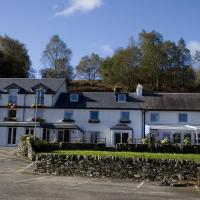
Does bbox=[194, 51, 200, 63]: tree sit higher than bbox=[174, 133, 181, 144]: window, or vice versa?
bbox=[194, 51, 200, 63]: tree

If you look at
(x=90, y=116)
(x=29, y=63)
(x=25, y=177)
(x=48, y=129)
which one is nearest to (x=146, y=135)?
(x=90, y=116)

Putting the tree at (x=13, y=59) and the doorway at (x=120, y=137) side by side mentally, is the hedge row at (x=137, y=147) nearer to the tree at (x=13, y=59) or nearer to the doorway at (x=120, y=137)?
the doorway at (x=120, y=137)

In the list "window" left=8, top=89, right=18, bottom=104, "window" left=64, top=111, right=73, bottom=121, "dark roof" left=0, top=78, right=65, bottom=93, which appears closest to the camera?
"window" left=64, top=111, right=73, bottom=121

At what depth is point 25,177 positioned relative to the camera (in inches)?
931

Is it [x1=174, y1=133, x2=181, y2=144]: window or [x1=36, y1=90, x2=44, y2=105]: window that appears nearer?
[x1=174, y1=133, x2=181, y2=144]: window

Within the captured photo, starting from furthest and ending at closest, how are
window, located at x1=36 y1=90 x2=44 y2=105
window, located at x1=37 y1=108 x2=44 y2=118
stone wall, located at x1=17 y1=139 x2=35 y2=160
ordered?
window, located at x1=36 y1=90 x2=44 y2=105 < window, located at x1=37 y1=108 x2=44 y2=118 < stone wall, located at x1=17 y1=139 x2=35 y2=160

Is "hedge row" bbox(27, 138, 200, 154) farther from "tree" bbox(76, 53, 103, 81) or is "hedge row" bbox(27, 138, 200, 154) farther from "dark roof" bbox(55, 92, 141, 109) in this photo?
"tree" bbox(76, 53, 103, 81)

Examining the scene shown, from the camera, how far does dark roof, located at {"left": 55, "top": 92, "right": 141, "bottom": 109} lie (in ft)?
170

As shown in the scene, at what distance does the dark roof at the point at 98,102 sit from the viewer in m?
51.7

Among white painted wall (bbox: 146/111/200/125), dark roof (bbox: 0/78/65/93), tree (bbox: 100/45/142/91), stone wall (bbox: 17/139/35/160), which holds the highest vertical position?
tree (bbox: 100/45/142/91)

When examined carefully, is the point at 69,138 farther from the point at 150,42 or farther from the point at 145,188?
the point at 150,42

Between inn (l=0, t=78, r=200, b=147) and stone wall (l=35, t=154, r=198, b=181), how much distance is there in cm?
2087

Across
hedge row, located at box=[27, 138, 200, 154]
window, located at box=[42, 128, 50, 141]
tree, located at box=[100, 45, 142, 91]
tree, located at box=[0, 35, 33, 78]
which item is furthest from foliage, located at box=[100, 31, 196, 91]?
hedge row, located at box=[27, 138, 200, 154]

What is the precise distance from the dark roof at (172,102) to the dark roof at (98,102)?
149 centimetres
